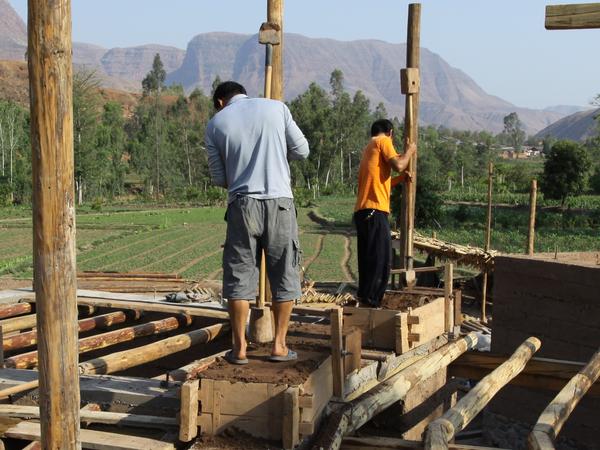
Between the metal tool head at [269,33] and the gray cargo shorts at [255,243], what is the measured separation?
1.46m

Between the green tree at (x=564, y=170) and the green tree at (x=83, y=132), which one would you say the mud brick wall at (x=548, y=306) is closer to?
the green tree at (x=564, y=170)

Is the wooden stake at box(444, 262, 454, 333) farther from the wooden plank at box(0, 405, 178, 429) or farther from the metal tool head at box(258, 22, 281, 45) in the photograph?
the wooden plank at box(0, 405, 178, 429)

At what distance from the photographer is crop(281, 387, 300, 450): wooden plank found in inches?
155

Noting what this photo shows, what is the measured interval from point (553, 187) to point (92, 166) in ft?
95.5

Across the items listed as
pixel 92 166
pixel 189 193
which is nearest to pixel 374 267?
pixel 92 166

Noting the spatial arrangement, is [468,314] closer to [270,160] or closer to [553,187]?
[270,160]

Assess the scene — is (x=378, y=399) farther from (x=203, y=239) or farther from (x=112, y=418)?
(x=203, y=239)

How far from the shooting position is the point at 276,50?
564cm

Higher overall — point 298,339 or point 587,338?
point 298,339

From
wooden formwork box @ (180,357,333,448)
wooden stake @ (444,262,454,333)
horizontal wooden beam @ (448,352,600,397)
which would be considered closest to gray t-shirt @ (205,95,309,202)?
wooden formwork box @ (180,357,333,448)

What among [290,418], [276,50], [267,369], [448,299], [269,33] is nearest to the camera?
[290,418]

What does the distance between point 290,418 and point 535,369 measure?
331cm

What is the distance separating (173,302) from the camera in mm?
8695

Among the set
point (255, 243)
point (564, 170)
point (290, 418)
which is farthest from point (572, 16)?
point (564, 170)
